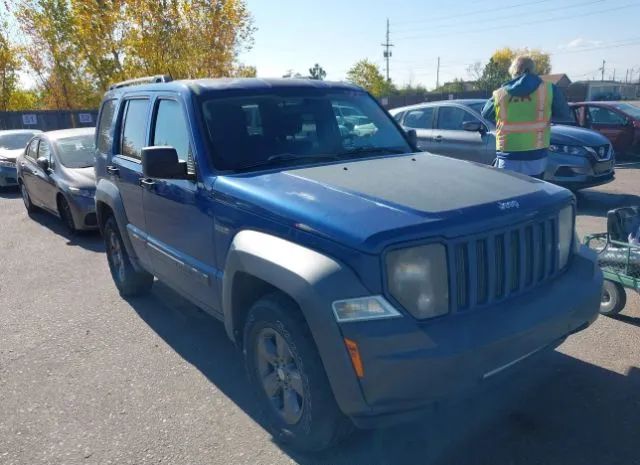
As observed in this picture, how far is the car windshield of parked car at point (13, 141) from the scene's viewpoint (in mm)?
13714

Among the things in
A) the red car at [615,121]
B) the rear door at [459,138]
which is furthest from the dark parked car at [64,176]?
the red car at [615,121]

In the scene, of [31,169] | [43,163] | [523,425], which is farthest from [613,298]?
[31,169]

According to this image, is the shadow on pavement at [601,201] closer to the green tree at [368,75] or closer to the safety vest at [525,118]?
the safety vest at [525,118]

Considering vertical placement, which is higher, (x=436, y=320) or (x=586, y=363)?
(x=436, y=320)

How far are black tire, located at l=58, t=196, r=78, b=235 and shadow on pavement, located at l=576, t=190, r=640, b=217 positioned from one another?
24.7 ft

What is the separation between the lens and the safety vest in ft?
18.4

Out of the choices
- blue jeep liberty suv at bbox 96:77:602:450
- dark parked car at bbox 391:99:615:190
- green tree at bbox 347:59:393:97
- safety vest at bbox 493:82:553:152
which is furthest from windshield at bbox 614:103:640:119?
green tree at bbox 347:59:393:97

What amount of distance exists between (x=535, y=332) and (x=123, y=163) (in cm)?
359

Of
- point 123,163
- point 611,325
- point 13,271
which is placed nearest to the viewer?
point 611,325

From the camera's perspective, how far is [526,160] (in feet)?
18.8

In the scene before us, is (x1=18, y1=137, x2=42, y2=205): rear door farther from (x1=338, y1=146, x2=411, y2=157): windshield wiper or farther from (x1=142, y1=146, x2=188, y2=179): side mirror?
(x1=338, y1=146, x2=411, y2=157): windshield wiper

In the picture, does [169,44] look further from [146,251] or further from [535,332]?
[535,332]

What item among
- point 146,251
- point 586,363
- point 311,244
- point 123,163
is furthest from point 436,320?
point 123,163

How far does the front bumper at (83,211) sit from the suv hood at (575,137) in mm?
7211
